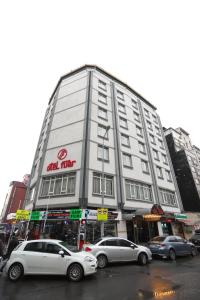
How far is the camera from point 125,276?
8.59m

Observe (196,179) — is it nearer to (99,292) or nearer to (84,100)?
(84,100)

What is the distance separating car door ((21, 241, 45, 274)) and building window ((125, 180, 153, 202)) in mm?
14752

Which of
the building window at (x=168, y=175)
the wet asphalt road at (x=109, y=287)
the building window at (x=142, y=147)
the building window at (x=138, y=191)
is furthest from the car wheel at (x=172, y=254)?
the building window at (x=168, y=175)

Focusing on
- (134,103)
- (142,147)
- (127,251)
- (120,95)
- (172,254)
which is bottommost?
(172,254)

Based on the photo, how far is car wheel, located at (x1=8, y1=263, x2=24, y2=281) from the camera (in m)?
7.76

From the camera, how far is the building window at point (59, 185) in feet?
64.1

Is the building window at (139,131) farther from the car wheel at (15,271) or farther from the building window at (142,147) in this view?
the car wheel at (15,271)

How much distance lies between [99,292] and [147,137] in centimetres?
2716

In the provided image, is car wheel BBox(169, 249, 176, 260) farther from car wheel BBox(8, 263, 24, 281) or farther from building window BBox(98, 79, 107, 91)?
building window BBox(98, 79, 107, 91)

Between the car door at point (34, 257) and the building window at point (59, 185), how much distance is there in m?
10.5

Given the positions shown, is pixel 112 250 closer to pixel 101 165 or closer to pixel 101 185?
pixel 101 185

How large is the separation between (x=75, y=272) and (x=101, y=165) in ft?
46.4

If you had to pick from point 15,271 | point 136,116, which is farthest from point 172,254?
point 136,116

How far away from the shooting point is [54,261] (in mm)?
7945
